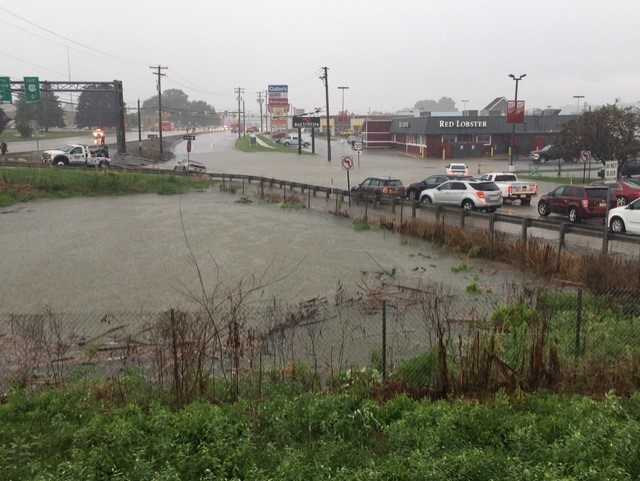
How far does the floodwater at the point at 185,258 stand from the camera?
1688cm

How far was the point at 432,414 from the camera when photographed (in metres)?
7.84

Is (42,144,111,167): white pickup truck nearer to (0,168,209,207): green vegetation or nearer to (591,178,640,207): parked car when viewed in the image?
(0,168,209,207): green vegetation

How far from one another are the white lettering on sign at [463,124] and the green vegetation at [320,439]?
233ft

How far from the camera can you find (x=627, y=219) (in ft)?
69.8

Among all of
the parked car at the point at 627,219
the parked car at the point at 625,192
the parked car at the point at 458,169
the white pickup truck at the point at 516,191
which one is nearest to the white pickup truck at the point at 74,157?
the parked car at the point at 458,169

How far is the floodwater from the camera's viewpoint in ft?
55.4

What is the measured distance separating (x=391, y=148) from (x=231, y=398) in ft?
291

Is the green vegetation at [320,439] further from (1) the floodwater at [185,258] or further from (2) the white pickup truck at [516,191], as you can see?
(2) the white pickup truck at [516,191]

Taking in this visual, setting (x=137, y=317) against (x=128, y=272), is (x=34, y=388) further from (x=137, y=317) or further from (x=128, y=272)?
(x=128, y=272)

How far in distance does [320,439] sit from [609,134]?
4461 centimetres

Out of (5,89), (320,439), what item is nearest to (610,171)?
(320,439)

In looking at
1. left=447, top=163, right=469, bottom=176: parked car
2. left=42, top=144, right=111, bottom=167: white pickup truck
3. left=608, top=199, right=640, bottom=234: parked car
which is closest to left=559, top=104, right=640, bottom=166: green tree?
left=447, top=163, right=469, bottom=176: parked car

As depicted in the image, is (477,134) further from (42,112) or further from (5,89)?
(42,112)

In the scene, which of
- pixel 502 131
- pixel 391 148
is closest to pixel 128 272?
pixel 502 131
